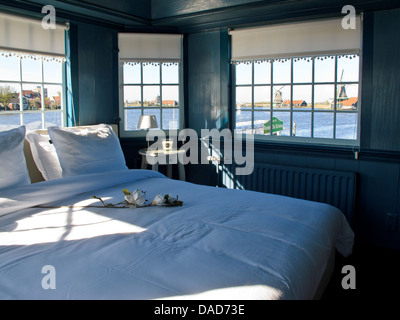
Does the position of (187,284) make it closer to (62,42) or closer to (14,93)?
(14,93)

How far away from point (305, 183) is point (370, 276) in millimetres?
1210

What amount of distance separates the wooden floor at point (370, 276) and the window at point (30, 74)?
3263 mm

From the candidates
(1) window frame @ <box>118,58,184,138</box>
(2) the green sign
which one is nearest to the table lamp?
(1) window frame @ <box>118,58,184,138</box>

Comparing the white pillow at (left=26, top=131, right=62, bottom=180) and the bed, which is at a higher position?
the white pillow at (left=26, top=131, right=62, bottom=180)

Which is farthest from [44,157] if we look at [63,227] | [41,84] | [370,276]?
[370,276]

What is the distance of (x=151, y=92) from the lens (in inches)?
194

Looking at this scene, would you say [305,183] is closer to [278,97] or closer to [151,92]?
[278,97]

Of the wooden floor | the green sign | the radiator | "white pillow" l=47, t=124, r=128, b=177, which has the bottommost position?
the wooden floor

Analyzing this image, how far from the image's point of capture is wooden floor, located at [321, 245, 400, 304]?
9.44 feet

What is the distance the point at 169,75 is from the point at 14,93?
192cm

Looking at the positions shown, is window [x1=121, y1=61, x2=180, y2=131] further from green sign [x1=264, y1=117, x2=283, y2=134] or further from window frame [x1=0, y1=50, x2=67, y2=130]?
green sign [x1=264, y1=117, x2=283, y2=134]

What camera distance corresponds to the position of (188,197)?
2936 mm

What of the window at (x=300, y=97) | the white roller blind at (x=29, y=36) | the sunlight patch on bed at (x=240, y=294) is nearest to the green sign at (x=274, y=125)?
the window at (x=300, y=97)

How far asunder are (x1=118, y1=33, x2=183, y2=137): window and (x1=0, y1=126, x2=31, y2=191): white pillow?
1995 mm
